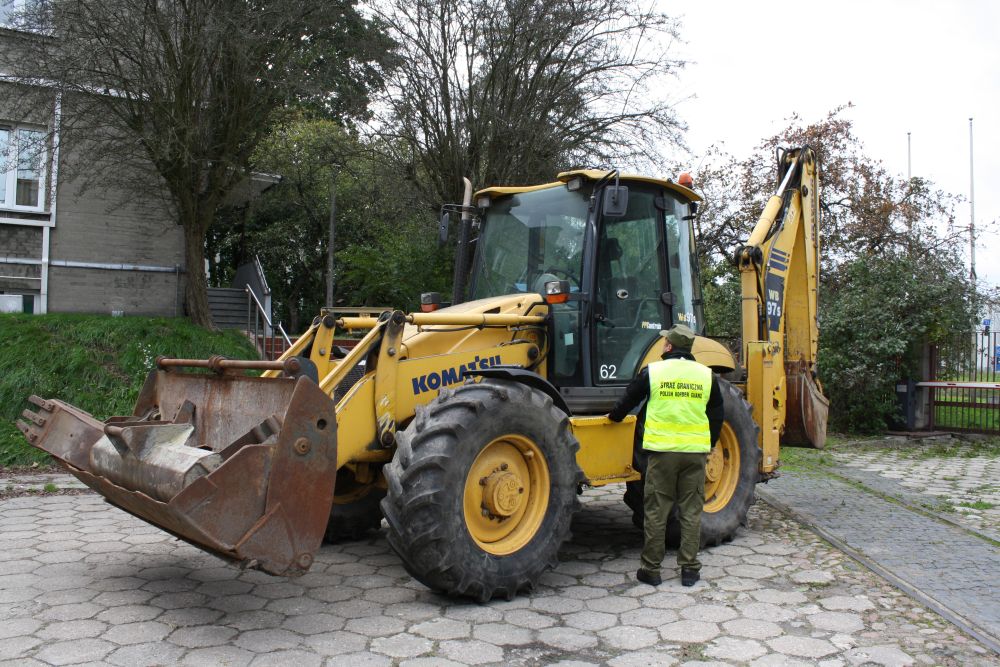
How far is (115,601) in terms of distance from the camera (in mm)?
4785

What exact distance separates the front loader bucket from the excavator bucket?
5028mm

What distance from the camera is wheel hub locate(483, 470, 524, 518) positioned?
16.2 feet

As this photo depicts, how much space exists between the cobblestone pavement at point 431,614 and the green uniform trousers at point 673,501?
209 mm

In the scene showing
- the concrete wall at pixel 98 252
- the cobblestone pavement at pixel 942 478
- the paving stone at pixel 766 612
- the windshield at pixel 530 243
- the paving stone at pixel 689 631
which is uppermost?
the concrete wall at pixel 98 252

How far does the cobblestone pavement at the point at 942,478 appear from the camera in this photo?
786 cm

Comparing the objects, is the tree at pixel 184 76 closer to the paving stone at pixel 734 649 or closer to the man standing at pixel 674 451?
the man standing at pixel 674 451

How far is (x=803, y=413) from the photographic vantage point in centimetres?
768

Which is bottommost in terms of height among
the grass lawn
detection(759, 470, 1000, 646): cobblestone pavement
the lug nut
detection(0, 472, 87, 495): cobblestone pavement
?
detection(759, 470, 1000, 646): cobblestone pavement

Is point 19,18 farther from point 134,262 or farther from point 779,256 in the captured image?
point 779,256

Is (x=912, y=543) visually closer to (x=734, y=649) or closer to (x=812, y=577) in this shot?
(x=812, y=577)

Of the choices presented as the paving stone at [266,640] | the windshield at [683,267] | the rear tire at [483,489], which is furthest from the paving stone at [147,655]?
the windshield at [683,267]

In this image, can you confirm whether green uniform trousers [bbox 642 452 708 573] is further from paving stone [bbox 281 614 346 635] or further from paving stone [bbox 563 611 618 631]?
paving stone [bbox 281 614 346 635]

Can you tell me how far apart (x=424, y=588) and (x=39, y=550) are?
2.97 m

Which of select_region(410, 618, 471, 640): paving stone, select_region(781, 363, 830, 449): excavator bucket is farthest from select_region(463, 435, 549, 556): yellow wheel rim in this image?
select_region(781, 363, 830, 449): excavator bucket
